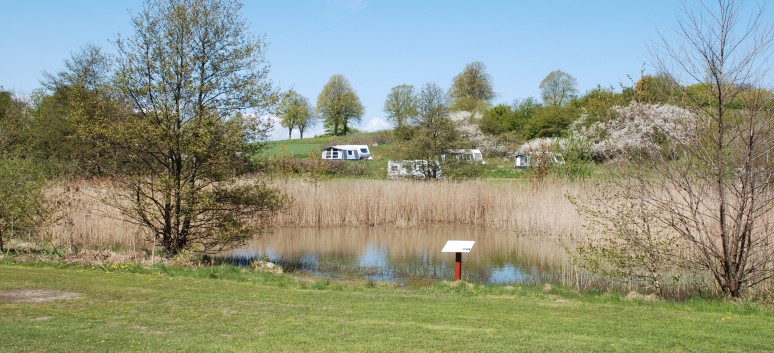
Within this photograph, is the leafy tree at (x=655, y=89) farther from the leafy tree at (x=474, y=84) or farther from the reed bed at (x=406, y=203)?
the leafy tree at (x=474, y=84)

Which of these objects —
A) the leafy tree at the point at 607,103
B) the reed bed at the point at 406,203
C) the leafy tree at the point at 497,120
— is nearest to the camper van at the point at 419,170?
the reed bed at the point at 406,203

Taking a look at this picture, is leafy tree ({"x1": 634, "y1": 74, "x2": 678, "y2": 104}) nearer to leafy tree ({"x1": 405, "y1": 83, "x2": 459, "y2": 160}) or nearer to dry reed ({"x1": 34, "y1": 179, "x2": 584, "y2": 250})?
dry reed ({"x1": 34, "y1": 179, "x2": 584, "y2": 250})

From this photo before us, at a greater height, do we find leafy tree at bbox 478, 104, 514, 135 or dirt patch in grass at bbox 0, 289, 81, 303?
leafy tree at bbox 478, 104, 514, 135

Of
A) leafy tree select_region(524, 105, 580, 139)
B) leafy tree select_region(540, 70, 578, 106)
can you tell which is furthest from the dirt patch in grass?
leafy tree select_region(540, 70, 578, 106)

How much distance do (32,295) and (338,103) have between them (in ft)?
261

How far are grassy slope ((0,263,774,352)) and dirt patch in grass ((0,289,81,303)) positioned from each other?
0.77 feet

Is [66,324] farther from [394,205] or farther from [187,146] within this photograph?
[394,205]

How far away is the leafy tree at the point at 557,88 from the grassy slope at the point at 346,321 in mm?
74604

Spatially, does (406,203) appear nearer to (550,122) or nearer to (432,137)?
(432,137)

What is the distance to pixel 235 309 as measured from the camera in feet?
27.9

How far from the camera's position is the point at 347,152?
66.9 meters

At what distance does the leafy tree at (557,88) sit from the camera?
82312mm

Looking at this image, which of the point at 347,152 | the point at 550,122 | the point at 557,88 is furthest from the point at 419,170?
the point at 557,88

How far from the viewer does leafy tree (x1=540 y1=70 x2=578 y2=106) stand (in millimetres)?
82312
